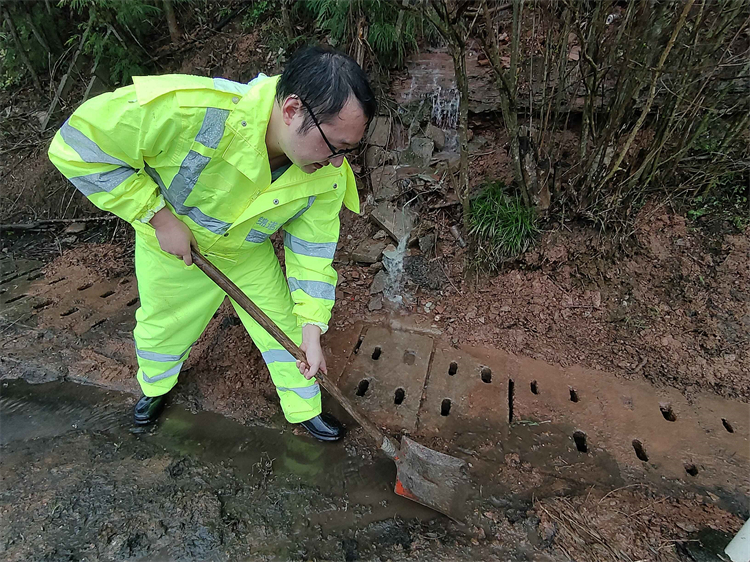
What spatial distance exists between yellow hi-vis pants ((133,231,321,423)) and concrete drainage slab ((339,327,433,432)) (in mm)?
350

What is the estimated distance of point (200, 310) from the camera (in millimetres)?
2182

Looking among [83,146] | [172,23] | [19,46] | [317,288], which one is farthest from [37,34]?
[317,288]

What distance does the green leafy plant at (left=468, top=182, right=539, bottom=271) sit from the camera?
302 cm

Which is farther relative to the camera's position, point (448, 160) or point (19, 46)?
point (19, 46)

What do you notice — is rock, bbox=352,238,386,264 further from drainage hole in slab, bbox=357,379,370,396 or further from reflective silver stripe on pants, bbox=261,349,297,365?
reflective silver stripe on pants, bbox=261,349,297,365

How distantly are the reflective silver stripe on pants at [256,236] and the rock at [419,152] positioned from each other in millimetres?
1899

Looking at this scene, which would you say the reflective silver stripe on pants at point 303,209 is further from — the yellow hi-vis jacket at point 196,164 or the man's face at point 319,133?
the man's face at point 319,133

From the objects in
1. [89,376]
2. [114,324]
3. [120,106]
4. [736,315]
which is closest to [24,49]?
[114,324]

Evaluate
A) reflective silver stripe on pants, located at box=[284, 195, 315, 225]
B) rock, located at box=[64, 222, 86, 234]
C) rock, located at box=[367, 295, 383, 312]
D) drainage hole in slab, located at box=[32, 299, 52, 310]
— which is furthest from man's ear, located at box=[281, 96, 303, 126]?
rock, located at box=[64, 222, 86, 234]

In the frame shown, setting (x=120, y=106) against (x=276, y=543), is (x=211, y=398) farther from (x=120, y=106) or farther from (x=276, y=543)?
(x=120, y=106)

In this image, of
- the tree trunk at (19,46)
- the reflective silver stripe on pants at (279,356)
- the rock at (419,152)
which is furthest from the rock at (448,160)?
the tree trunk at (19,46)

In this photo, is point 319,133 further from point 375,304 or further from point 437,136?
point 437,136

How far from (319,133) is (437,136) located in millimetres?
2267

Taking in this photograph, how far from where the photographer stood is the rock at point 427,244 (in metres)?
3.29
